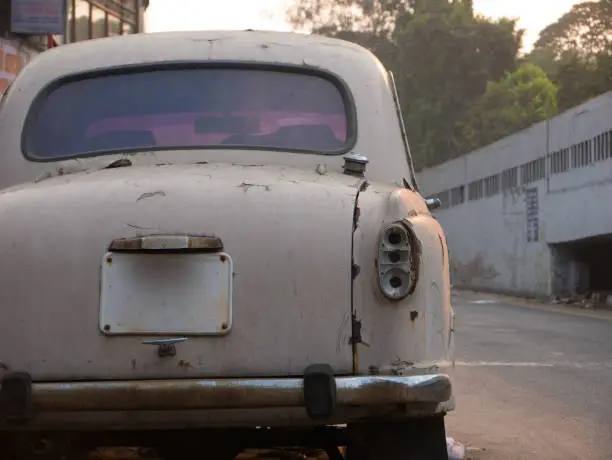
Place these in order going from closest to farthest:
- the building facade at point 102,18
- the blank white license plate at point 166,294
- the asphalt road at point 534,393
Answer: the blank white license plate at point 166,294, the asphalt road at point 534,393, the building facade at point 102,18

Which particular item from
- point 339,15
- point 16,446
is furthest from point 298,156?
point 339,15

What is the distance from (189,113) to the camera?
159 inches

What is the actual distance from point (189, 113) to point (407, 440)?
1.53 metres

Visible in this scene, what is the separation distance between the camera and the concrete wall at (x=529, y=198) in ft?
87.0

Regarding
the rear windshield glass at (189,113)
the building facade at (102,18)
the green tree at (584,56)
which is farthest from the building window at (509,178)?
the rear windshield glass at (189,113)

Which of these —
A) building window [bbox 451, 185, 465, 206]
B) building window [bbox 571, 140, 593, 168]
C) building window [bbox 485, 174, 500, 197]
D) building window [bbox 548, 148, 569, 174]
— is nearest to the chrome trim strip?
building window [bbox 571, 140, 593, 168]

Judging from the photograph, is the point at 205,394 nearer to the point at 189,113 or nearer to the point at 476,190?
the point at 189,113

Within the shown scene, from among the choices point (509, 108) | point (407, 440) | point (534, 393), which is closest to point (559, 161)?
point (534, 393)

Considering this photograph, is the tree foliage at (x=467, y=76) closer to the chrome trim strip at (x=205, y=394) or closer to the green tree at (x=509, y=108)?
the green tree at (x=509, y=108)

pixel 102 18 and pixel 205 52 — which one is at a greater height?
pixel 102 18

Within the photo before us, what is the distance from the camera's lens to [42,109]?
418 centimetres

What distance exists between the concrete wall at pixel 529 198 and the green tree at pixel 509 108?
871 cm

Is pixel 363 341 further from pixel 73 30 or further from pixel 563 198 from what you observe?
pixel 563 198

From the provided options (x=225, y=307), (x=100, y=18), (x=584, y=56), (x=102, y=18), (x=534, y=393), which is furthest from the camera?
(x=584, y=56)
